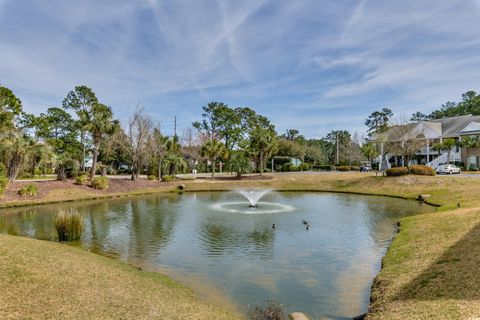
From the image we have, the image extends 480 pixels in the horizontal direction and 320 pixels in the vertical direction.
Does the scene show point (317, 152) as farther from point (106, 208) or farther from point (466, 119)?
point (106, 208)

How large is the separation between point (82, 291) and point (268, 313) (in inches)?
173

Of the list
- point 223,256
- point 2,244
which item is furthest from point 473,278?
point 2,244

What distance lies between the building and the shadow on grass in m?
43.2

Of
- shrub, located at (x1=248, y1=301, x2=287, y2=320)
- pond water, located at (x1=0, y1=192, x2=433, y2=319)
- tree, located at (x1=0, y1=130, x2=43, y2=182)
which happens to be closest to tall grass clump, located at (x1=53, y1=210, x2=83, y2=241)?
pond water, located at (x1=0, y1=192, x2=433, y2=319)

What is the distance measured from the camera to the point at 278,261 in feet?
43.2

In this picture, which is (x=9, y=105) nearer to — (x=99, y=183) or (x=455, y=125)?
(x=99, y=183)

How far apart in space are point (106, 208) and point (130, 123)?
89.1 feet

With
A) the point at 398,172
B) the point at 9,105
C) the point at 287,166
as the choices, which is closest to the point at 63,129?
the point at 9,105

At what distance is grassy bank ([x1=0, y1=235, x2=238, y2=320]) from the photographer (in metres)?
7.01

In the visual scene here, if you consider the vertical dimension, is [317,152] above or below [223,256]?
above

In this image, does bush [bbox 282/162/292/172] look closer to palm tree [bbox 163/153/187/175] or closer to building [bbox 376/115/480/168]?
building [bbox 376/115/480/168]

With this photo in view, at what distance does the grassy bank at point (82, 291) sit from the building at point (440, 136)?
48.6m

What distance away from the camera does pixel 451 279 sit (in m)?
8.62

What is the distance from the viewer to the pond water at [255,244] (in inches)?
404
